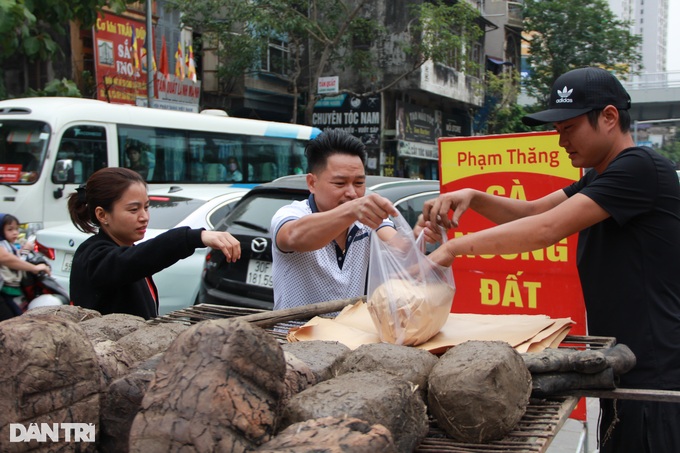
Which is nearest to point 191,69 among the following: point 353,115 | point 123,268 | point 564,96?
point 353,115

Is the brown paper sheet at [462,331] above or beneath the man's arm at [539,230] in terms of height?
beneath

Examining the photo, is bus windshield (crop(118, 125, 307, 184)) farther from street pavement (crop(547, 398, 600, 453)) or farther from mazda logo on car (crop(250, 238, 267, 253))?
street pavement (crop(547, 398, 600, 453))

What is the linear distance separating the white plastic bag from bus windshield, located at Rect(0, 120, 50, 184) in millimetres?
8833

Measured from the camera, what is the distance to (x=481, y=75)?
3095 cm

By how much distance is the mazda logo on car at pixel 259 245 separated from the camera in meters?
5.34

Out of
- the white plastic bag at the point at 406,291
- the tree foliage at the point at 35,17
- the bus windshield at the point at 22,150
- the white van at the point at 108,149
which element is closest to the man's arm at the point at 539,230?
the white plastic bag at the point at 406,291

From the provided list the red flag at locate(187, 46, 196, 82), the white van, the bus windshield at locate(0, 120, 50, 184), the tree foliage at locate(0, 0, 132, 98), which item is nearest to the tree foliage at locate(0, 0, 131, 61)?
the tree foliage at locate(0, 0, 132, 98)

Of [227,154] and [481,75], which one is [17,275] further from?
[481,75]

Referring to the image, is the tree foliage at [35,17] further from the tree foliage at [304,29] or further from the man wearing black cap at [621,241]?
the tree foliage at [304,29]

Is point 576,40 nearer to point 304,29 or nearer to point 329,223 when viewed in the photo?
point 304,29

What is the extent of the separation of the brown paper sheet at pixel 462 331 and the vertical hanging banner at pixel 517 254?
1659mm

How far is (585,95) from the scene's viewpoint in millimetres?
2305

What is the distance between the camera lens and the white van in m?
10.0

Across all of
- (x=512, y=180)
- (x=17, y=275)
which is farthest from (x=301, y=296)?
(x=17, y=275)
